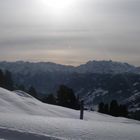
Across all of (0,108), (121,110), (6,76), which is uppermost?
(6,76)

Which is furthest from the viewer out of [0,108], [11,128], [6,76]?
[6,76]

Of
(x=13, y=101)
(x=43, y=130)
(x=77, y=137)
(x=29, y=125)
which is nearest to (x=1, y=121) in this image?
(x=29, y=125)

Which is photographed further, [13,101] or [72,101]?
[72,101]

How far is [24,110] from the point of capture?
1667 centimetres

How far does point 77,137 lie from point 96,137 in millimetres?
519

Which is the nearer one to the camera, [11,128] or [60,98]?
[11,128]

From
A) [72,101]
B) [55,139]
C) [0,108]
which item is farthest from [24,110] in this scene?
[72,101]

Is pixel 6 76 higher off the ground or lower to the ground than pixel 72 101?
higher

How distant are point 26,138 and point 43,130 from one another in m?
0.88

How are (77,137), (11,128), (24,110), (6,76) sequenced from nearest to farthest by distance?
(77,137), (11,128), (24,110), (6,76)

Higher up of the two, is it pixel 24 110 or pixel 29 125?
pixel 24 110

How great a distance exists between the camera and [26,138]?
8094 mm

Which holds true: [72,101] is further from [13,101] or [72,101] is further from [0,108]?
[0,108]

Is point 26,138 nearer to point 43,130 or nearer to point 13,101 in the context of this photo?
point 43,130
